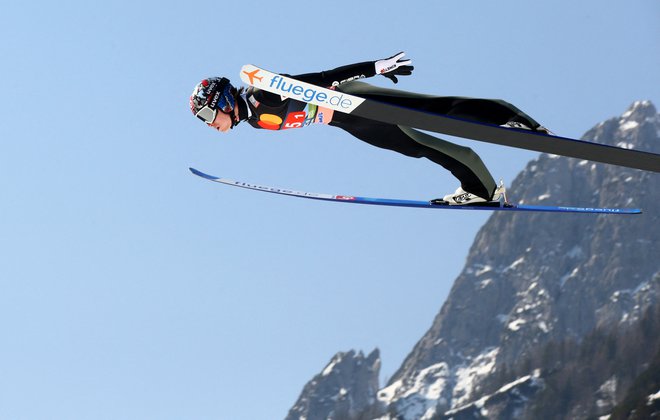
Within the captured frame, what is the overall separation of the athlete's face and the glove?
2.13 m

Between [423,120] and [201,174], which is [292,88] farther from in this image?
[201,174]

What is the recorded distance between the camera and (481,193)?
14703 mm

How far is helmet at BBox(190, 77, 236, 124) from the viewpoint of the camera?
13320 mm

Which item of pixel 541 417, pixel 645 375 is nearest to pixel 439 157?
pixel 645 375

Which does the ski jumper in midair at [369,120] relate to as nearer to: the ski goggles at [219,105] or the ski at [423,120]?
the ski goggles at [219,105]

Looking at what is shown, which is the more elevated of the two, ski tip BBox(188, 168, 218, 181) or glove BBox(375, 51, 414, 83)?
ski tip BBox(188, 168, 218, 181)

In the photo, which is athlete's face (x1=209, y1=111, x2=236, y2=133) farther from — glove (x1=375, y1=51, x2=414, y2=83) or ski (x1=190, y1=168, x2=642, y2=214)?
ski (x1=190, y1=168, x2=642, y2=214)

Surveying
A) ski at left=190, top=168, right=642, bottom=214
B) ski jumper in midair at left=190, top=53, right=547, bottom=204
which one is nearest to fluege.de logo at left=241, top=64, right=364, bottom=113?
ski jumper in midair at left=190, top=53, right=547, bottom=204

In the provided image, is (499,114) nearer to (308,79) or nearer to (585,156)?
(585,156)

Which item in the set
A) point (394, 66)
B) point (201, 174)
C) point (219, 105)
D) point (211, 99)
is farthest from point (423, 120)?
point (201, 174)

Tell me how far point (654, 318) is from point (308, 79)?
198 m

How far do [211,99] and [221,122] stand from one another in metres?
0.33

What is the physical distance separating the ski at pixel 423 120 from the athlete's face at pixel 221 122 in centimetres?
119

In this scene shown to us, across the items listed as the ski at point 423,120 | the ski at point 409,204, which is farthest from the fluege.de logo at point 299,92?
the ski at point 409,204
